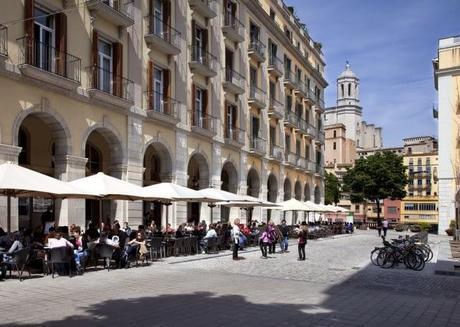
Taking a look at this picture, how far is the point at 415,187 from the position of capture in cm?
10612

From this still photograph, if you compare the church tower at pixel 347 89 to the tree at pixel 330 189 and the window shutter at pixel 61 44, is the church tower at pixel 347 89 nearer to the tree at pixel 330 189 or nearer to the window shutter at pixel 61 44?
the tree at pixel 330 189

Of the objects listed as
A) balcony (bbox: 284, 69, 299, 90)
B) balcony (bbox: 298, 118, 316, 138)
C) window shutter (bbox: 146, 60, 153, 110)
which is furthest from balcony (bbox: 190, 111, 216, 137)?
balcony (bbox: 298, 118, 316, 138)

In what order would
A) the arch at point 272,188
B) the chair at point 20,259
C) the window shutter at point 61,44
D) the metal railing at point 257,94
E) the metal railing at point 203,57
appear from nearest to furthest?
the chair at point 20,259 → the window shutter at point 61,44 → the metal railing at point 203,57 → the metal railing at point 257,94 → the arch at point 272,188

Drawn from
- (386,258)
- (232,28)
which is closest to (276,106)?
(232,28)

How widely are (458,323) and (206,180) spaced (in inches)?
854

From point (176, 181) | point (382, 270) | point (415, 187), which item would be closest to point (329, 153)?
point (415, 187)

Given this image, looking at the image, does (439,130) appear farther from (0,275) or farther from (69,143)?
(0,275)

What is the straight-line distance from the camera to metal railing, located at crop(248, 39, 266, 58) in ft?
117

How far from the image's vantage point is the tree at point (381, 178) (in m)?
67.4

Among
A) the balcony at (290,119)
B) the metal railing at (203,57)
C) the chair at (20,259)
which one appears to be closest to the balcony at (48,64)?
the chair at (20,259)

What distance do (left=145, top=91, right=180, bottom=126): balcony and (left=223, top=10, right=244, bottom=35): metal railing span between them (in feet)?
29.2

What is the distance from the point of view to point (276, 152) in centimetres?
4088

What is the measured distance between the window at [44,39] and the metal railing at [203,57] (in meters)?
10.3

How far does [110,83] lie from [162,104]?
12.9 feet
